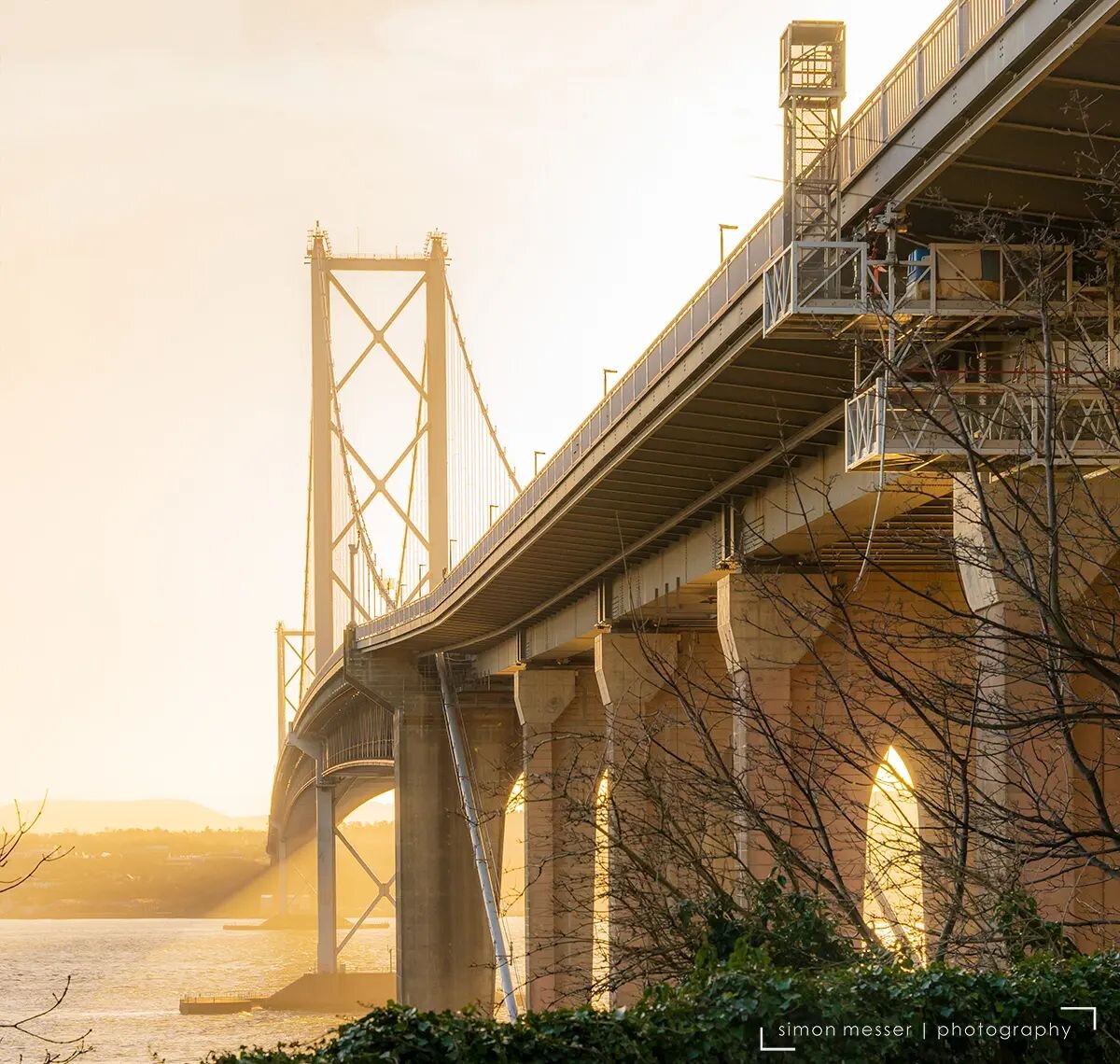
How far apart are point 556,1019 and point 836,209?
957 centimetres

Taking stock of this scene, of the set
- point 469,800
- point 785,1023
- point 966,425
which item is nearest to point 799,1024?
point 785,1023

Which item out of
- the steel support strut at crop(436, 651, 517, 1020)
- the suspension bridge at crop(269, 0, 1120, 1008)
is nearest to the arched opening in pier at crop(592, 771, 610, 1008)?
the suspension bridge at crop(269, 0, 1120, 1008)

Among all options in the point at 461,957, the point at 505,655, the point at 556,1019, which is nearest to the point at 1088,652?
the point at 556,1019

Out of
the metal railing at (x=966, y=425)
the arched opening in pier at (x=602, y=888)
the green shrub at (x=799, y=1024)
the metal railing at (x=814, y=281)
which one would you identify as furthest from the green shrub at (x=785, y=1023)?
the metal railing at (x=814, y=281)

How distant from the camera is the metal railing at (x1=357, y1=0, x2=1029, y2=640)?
14.1 m

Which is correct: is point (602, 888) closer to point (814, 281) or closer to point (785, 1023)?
point (814, 281)

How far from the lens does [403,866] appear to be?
184ft

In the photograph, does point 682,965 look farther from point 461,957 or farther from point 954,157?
point 461,957

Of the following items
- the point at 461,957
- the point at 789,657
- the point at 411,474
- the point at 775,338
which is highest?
the point at 411,474

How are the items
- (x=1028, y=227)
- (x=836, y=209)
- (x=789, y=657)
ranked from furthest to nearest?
(x=789, y=657), (x=836, y=209), (x=1028, y=227)

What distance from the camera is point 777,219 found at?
58.1 ft

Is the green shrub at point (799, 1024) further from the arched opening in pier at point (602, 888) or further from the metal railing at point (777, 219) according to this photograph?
the metal railing at point (777, 219)

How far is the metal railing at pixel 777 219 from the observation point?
14.1 meters

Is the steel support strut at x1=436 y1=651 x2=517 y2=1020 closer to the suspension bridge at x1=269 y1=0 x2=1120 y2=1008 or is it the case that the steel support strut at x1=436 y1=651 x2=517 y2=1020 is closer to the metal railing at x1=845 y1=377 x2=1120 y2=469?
the suspension bridge at x1=269 y1=0 x2=1120 y2=1008
